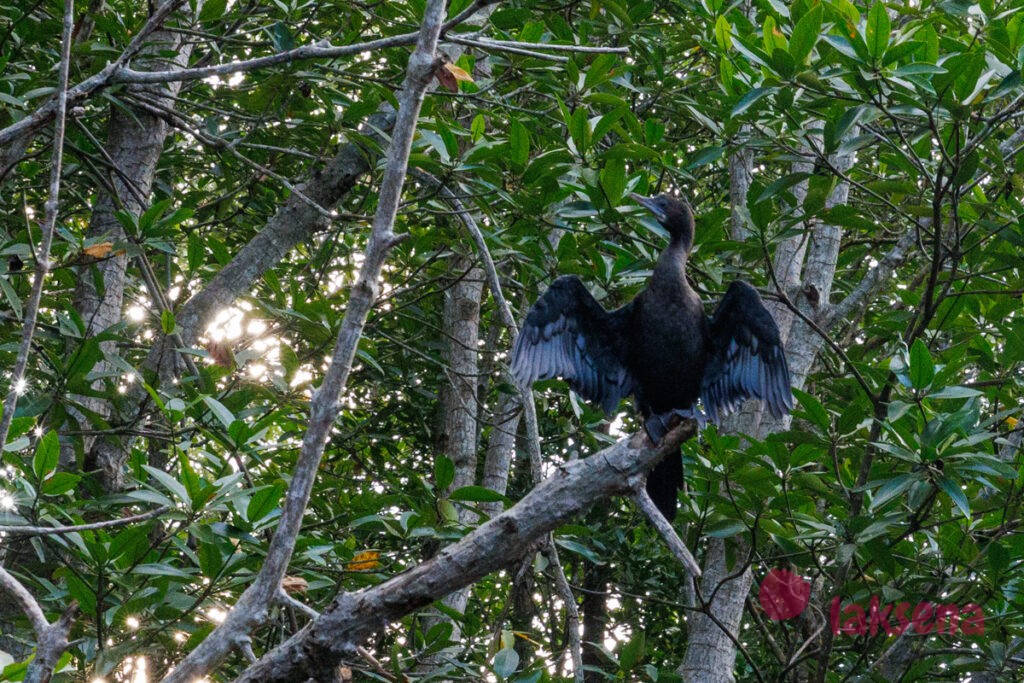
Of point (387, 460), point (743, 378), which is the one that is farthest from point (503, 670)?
point (387, 460)

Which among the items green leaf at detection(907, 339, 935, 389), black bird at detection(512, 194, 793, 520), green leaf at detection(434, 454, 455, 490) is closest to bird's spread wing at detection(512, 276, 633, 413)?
black bird at detection(512, 194, 793, 520)

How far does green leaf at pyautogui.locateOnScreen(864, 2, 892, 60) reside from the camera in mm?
3180

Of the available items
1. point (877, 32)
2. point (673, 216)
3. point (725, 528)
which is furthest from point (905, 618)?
point (877, 32)

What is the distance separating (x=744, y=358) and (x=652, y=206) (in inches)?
25.4

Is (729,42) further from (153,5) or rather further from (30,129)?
(30,129)

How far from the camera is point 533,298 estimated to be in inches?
189

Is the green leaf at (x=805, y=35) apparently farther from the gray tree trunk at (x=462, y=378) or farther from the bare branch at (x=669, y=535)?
the gray tree trunk at (x=462, y=378)

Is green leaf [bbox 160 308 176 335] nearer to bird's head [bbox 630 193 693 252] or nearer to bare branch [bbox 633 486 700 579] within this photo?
bird's head [bbox 630 193 693 252]

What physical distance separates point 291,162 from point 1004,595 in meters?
3.85

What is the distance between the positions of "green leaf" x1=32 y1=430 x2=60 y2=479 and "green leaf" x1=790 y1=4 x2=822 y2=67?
2467 millimetres

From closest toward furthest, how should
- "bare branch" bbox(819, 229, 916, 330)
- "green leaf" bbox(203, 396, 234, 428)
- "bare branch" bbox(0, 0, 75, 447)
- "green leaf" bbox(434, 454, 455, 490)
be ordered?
"bare branch" bbox(0, 0, 75, 447) → "green leaf" bbox(203, 396, 234, 428) → "green leaf" bbox(434, 454, 455, 490) → "bare branch" bbox(819, 229, 916, 330)

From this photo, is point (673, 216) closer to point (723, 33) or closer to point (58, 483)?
point (723, 33)

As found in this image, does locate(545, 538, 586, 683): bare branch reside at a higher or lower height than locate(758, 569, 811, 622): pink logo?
lower

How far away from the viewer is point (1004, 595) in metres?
3.70
